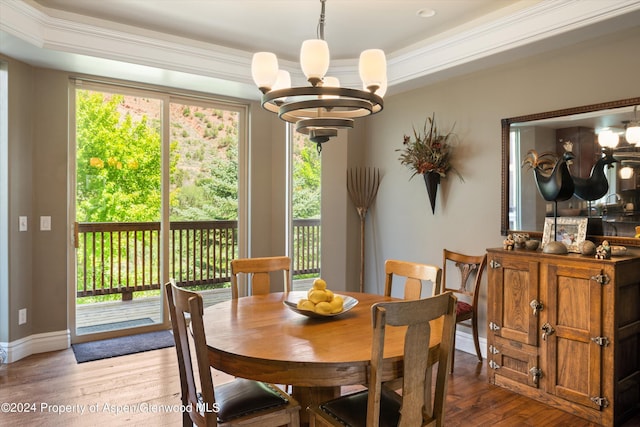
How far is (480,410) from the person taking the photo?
2795mm

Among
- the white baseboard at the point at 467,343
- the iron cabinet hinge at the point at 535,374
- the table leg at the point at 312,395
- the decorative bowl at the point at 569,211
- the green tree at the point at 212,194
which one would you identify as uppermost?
the green tree at the point at 212,194

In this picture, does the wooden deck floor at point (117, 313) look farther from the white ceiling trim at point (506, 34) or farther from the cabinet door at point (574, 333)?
the cabinet door at point (574, 333)

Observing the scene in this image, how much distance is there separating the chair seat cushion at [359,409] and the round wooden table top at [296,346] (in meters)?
0.22

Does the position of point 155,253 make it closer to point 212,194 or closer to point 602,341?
point 212,194

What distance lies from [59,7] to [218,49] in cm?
125

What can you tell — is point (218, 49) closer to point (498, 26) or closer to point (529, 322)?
point (498, 26)

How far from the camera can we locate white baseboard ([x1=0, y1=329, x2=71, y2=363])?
3.56 m

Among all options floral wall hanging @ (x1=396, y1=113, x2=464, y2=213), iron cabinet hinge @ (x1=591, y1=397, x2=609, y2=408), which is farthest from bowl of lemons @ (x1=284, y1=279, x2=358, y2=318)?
floral wall hanging @ (x1=396, y1=113, x2=464, y2=213)

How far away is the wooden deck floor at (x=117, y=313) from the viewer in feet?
13.7

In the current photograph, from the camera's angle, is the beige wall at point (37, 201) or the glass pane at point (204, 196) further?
the glass pane at point (204, 196)

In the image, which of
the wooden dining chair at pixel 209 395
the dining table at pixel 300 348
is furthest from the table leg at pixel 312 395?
the wooden dining chair at pixel 209 395

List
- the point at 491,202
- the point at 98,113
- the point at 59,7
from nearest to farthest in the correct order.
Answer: the point at 59,7
the point at 491,202
the point at 98,113

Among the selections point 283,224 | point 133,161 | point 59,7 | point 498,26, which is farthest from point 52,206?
point 498,26

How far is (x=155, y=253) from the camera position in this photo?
4453 mm
